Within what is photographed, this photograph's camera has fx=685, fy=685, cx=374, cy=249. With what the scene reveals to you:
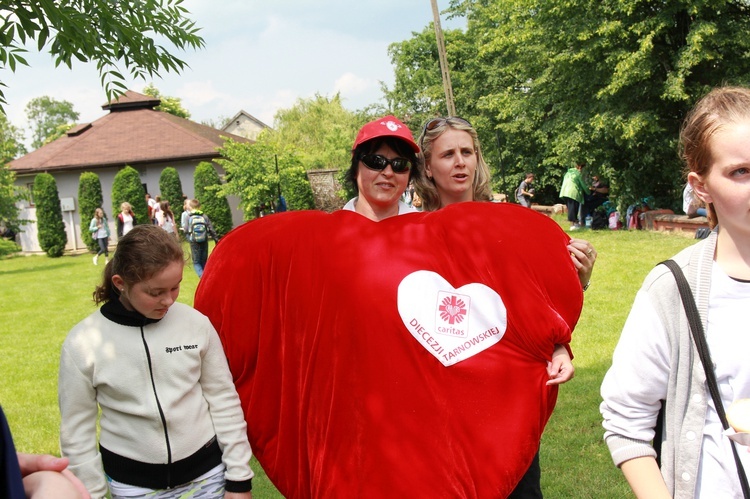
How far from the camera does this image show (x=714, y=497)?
67.2 inches

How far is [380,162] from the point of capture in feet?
10.7

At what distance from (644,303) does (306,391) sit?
1560 mm

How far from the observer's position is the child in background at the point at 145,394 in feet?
8.66

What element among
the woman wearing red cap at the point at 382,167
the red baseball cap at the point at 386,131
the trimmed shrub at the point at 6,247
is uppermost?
the red baseball cap at the point at 386,131

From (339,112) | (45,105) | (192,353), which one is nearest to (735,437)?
(192,353)

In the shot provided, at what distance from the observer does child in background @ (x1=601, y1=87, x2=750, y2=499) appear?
1727 millimetres

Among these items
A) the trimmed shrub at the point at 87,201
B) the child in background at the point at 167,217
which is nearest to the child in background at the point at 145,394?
the child in background at the point at 167,217

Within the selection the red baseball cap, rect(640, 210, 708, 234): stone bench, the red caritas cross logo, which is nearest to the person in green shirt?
rect(640, 210, 708, 234): stone bench

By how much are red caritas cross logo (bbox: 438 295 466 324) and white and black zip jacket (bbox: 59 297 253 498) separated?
998 mm

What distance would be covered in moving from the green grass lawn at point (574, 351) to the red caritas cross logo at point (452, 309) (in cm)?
177

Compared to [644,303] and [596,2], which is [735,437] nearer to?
[644,303]

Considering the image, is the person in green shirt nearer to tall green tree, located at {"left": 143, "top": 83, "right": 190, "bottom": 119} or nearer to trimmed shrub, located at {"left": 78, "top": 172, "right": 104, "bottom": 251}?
trimmed shrub, located at {"left": 78, "top": 172, "right": 104, "bottom": 251}

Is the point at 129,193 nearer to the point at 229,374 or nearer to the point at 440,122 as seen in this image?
the point at 440,122

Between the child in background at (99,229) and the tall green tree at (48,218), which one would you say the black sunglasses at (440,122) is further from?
the tall green tree at (48,218)
